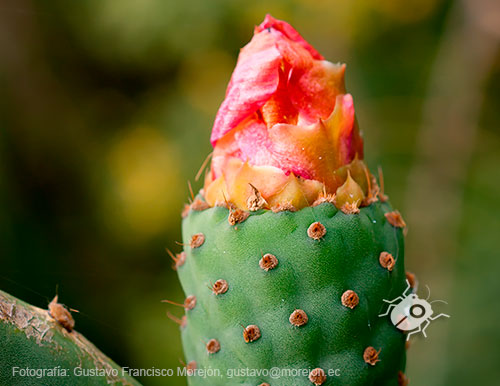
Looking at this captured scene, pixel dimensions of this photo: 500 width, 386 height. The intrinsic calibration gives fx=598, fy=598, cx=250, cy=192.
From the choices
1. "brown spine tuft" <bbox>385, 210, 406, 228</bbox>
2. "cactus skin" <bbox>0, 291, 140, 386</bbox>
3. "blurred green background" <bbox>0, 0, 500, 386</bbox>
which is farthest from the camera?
"blurred green background" <bbox>0, 0, 500, 386</bbox>

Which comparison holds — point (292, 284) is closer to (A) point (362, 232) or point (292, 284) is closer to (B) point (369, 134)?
(A) point (362, 232)

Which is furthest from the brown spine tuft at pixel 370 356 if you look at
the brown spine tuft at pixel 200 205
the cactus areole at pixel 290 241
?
the brown spine tuft at pixel 200 205

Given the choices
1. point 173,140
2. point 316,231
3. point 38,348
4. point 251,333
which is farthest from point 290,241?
point 173,140

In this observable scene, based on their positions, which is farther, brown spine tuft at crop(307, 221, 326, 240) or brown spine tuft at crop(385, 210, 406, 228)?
brown spine tuft at crop(385, 210, 406, 228)

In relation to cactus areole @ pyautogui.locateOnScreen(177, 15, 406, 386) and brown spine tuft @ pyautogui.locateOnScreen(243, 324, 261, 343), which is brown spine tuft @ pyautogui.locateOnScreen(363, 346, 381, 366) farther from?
brown spine tuft @ pyautogui.locateOnScreen(243, 324, 261, 343)

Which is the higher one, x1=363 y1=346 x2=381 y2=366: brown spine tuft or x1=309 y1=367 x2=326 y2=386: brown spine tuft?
x1=363 y1=346 x2=381 y2=366: brown spine tuft

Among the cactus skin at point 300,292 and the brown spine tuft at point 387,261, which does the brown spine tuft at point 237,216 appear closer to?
the cactus skin at point 300,292

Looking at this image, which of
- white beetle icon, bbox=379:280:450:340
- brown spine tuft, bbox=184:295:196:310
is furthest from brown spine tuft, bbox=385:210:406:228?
brown spine tuft, bbox=184:295:196:310
